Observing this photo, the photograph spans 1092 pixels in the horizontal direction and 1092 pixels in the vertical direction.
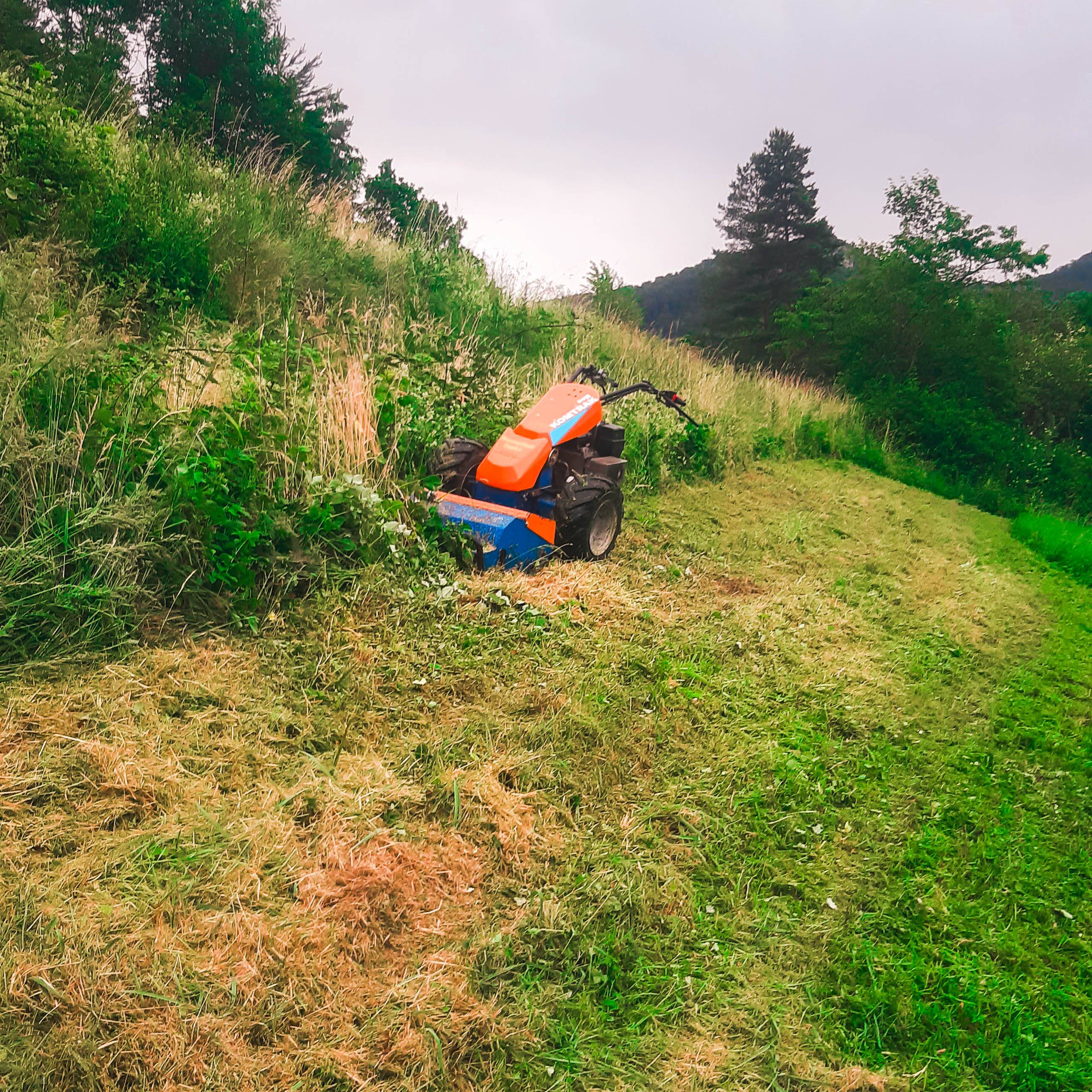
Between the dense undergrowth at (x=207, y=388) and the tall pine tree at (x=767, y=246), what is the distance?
892 inches

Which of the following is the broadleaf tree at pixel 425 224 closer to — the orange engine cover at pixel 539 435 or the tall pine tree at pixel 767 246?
the orange engine cover at pixel 539 435

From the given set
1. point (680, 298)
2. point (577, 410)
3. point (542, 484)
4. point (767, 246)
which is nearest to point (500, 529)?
point (542, 484)

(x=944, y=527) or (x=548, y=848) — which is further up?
(x=944, y=527)

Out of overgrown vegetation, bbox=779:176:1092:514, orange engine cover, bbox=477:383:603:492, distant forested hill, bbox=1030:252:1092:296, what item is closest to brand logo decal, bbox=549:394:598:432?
orange engine cover, bbox=477:383:603:492

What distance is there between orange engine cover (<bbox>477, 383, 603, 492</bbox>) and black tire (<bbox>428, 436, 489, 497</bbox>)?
129mm

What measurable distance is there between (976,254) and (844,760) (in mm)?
17751

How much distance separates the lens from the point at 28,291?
3.77 metres

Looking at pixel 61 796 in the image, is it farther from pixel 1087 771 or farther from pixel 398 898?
pixel 1087 771

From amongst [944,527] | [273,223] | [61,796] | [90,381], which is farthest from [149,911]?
[944,527]

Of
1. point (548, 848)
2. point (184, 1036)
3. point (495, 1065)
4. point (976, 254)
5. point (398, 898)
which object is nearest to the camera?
point (184, 1036)

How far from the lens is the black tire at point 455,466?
4.58m

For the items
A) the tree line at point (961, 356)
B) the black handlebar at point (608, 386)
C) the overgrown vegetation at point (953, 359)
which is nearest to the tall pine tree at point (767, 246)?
the tree line at point (961, 356)

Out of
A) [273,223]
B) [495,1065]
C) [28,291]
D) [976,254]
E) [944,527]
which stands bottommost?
[495,1065]

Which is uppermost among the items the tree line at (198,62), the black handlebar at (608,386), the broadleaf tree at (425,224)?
the tree line at (198,62)
